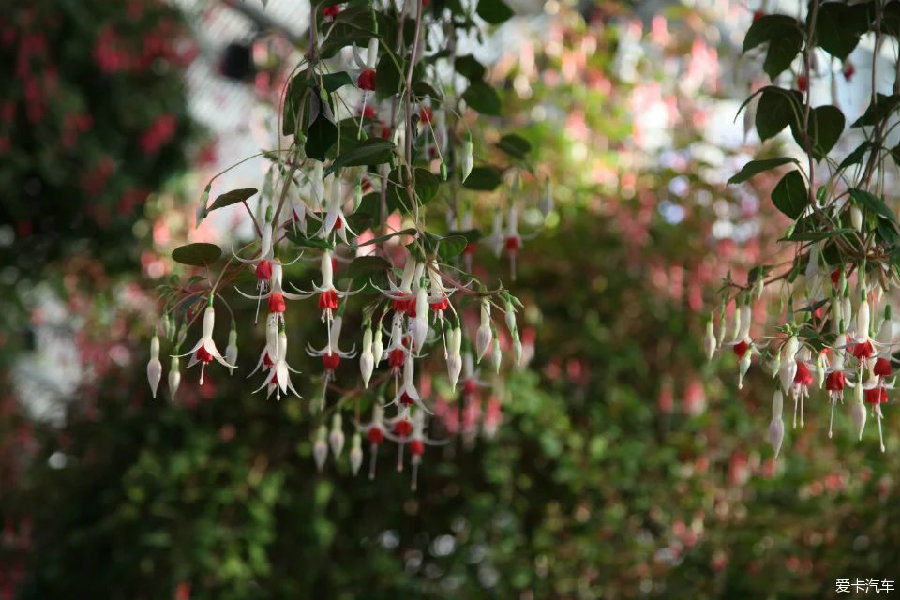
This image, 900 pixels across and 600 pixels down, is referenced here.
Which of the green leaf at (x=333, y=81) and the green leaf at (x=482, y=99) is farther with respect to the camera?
the green leaf at (x=482, y=99)

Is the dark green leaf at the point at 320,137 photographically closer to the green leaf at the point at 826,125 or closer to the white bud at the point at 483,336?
the white bud at the point at 483,336

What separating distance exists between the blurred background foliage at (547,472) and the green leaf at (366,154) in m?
1.29

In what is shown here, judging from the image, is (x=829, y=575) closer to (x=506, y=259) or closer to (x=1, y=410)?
(x=506, y=259)

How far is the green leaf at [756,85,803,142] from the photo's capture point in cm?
88

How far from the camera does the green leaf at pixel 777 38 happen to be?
88 centimetres

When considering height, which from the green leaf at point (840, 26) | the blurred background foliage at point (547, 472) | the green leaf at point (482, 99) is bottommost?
the blurred background foliage at point (547, 472)

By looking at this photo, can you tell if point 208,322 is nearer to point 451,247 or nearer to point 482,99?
point 451,247

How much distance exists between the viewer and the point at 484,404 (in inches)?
79.4

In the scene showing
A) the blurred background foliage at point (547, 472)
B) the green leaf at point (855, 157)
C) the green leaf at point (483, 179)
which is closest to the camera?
the green leaf at point (855, 157)

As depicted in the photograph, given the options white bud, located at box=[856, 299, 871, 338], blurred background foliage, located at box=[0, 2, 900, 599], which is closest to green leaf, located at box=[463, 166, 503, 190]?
white bud, located at box=[856, 299, 871, 338]

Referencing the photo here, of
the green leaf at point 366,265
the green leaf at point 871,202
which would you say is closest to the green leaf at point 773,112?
the green leaf at point 871,202

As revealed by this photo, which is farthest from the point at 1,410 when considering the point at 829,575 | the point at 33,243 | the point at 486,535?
the point at 829,575

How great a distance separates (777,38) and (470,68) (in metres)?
0.29

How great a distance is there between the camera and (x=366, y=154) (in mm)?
691
